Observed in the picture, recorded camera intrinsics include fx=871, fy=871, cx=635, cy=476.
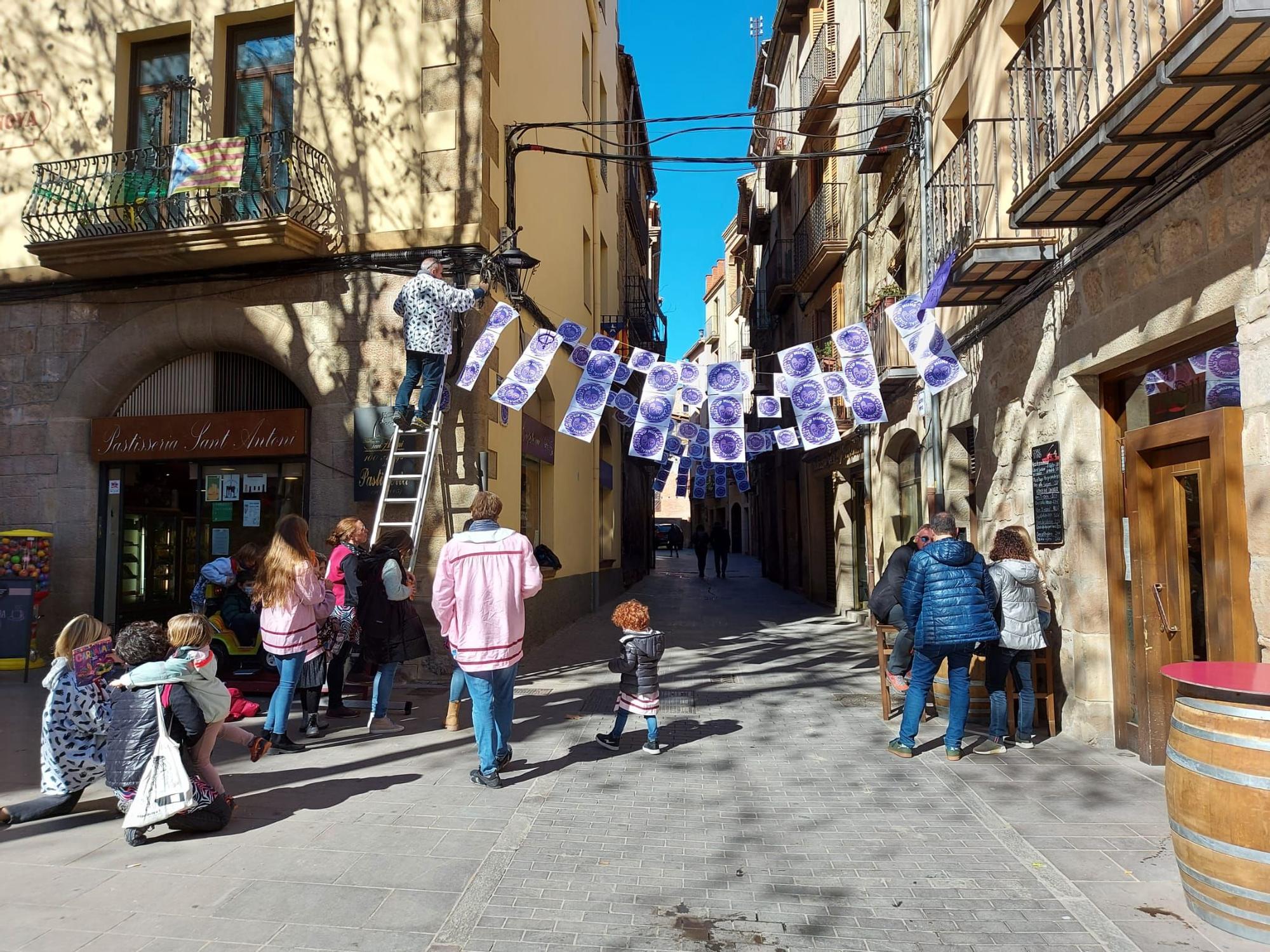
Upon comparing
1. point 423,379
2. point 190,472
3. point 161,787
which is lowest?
point 161,787

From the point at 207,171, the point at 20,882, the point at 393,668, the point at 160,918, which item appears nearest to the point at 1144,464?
the point at 393,668

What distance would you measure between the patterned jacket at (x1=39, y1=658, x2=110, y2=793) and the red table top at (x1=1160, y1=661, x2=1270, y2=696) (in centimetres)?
509

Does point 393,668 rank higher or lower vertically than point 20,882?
higher

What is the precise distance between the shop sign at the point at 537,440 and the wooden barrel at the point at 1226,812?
8.48m

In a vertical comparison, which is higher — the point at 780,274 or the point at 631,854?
the point at 780,274

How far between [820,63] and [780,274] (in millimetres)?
5084

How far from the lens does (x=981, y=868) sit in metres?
4.12

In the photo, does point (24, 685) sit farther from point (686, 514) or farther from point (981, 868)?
point (686, 514)

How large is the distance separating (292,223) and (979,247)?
6.43m

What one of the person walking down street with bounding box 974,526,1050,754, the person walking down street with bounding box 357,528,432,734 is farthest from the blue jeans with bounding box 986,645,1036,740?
the person walking down street with bounding box 357,528,432,734

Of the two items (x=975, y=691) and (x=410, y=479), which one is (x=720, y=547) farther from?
(x=975, y=691)

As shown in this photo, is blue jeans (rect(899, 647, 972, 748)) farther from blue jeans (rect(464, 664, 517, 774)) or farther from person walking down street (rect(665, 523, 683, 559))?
person walking down street (rect(665, 523, 683, 559))

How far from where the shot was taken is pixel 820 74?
57.9 ft

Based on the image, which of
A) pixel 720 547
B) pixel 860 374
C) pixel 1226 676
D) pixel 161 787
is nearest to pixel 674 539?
pixel 720 547
